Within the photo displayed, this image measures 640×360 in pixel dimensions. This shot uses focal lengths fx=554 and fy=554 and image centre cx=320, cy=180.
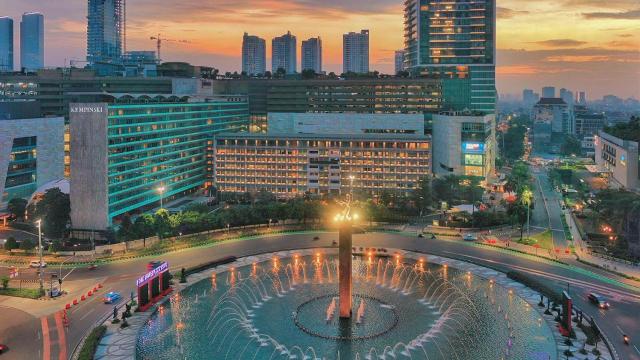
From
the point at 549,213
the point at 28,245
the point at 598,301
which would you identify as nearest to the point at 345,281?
the point at 598,301

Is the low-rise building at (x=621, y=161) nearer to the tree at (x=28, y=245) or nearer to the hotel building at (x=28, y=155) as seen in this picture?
the tree at (x=28, y=245)

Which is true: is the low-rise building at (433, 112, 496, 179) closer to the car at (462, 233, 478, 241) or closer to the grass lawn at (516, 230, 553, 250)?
the grass lawn at (516, 230, 553, 250)

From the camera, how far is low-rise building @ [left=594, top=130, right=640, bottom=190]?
13300 centimetres

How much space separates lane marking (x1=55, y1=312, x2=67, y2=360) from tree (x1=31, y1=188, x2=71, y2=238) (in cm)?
4729

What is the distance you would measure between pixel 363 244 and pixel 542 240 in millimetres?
32854

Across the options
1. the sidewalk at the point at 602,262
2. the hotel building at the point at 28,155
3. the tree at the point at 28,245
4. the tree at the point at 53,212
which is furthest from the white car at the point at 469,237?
the hotel building at the point at 28,155

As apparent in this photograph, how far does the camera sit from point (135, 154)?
122 m

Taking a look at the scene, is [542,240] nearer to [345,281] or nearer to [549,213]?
[549,213]

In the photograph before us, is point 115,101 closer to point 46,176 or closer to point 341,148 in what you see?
point 46,176

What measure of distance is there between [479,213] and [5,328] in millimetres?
83755

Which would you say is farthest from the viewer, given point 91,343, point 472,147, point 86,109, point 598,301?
point 472,147

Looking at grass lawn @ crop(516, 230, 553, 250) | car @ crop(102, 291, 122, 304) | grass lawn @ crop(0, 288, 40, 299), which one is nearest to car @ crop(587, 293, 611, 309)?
grass lawn @ crop(516, 230, 553, 250)

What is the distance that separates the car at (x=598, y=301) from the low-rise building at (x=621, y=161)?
75215mm

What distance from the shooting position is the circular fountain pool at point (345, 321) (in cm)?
5456
